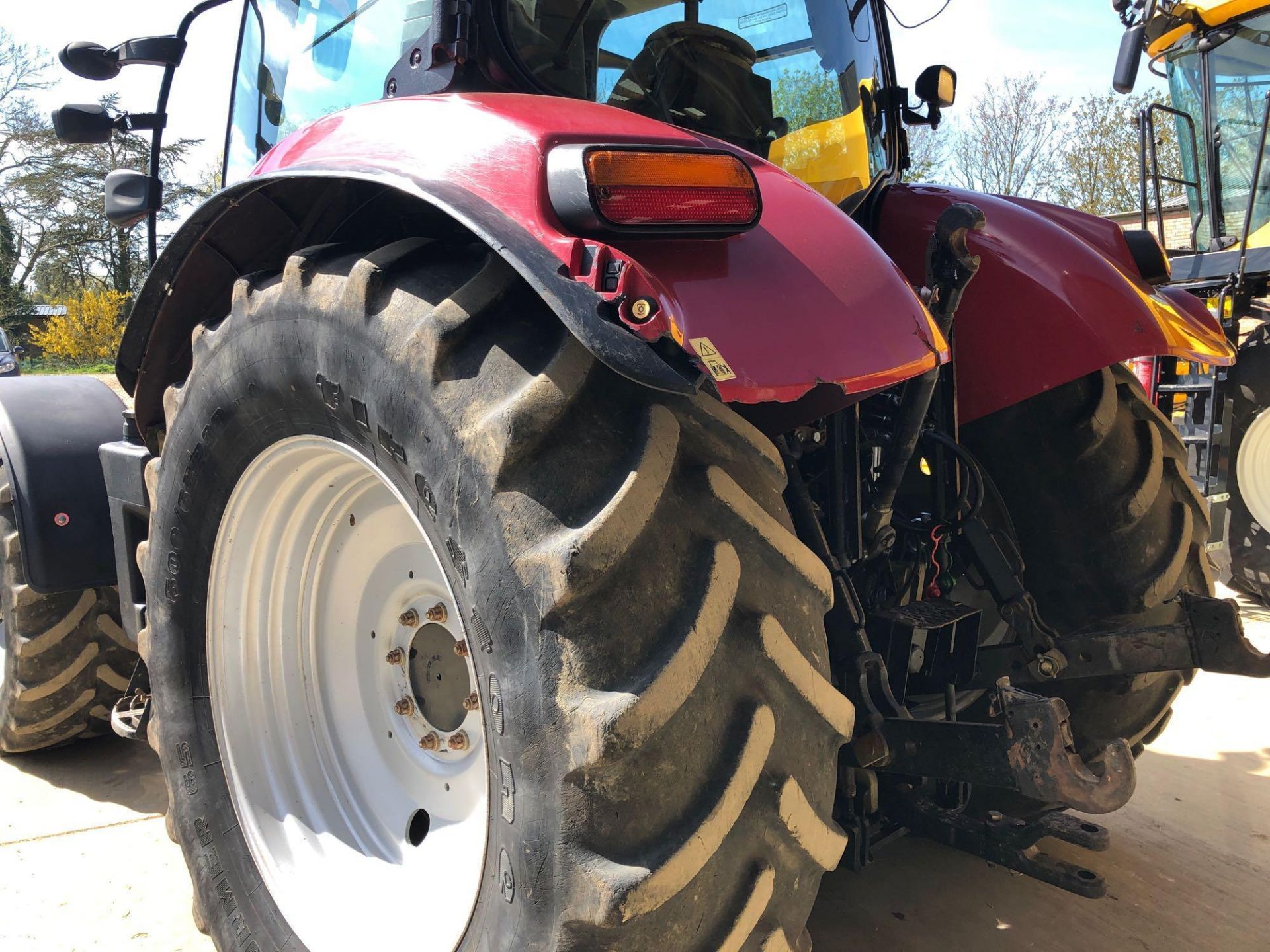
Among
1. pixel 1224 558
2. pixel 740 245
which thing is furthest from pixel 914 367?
pixel 1224 558

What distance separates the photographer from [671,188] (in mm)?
1310

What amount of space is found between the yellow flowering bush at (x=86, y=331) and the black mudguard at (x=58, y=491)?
87.3 feet

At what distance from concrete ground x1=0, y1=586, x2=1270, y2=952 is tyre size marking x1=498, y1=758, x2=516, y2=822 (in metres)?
1.21

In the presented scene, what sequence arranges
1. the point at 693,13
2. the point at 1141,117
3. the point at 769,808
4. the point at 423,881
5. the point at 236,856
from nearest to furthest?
1. the point at 769,808
2. the point at 423,881
3. the point at 236,856
4. the point at 693,13
5. the point at 1141,117

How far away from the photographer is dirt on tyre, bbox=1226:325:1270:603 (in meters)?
5.45

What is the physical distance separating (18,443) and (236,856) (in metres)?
1.62

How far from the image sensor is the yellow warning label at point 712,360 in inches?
46.1

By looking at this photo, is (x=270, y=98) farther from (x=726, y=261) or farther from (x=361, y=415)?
(x=726, y=261)

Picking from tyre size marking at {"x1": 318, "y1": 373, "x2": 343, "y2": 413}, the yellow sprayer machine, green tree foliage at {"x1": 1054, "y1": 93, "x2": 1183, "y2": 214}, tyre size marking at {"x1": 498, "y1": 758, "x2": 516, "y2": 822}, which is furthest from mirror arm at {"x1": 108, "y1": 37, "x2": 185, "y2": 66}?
green tree foliage at {"x1": 1054, "y1": 93, "x2": 1183, "y2": 214}

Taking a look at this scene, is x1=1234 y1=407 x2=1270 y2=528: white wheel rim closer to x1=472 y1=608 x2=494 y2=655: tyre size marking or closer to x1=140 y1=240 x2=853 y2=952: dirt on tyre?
x1=140 y1=240 x2=853 y2=952: dirt on tyre

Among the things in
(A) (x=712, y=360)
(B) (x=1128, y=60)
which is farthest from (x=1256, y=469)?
(A) (x=712, y=360)

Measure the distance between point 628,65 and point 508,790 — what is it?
1.48m

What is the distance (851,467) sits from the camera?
6.25ft

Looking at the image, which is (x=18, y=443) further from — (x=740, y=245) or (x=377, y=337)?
(x=740, y=245)
